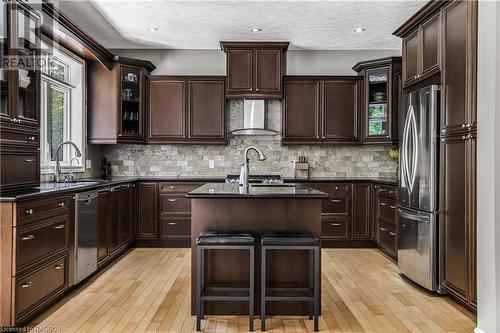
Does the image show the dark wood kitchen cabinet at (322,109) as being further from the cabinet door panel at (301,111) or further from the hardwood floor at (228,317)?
the hardwood floor at (228,317)

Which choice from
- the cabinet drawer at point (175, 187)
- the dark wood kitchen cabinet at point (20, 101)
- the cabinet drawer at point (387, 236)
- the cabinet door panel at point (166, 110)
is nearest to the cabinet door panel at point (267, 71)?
the cabinet door panel at point (166, 110)

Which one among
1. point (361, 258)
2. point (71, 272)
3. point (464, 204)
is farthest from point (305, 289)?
point (361, 258)

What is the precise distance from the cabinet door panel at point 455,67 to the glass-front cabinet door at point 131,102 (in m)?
4.20

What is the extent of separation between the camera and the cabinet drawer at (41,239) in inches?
112

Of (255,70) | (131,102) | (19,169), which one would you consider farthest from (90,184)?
(255,70)

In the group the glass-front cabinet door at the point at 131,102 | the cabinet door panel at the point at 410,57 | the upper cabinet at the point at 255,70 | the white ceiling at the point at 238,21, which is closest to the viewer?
the cabinet door panel at the point at 410,57

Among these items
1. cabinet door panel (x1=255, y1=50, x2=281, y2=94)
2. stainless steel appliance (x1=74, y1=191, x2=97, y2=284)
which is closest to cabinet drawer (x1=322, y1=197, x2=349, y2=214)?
cabinet door panel (x1=255, y1=50, x2=281, y2=94)

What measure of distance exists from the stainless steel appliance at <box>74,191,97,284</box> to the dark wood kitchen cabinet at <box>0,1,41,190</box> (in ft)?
1.53

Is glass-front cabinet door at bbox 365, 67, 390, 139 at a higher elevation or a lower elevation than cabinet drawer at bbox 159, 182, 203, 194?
higher

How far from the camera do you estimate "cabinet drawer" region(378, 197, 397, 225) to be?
5148 mm

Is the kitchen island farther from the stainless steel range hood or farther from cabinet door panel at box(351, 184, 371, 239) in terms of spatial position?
the stainless steel range hood

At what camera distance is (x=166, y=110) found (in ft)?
20.4

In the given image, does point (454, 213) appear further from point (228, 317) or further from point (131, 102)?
point (131, 102)

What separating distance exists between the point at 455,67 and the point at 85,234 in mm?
3763
